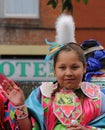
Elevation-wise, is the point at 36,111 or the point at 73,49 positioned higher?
the point at 73,49

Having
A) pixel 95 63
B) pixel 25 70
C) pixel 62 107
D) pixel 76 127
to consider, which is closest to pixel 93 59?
pixel 95 63

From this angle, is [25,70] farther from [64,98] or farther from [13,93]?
[13,93]

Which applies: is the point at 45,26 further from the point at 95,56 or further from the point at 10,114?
the point at 10,114

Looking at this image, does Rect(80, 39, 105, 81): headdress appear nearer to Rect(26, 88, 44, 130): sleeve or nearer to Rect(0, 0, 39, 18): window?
Rect(26, 88, 44, 130): sleeve

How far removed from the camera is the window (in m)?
13.3

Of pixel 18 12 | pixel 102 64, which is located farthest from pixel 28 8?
pixel 102 64

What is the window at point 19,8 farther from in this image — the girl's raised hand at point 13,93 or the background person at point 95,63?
the girl's raised hand at point 13,93

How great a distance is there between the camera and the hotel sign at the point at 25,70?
11336 millimetres

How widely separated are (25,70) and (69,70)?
8.81 meters

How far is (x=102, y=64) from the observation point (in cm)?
391

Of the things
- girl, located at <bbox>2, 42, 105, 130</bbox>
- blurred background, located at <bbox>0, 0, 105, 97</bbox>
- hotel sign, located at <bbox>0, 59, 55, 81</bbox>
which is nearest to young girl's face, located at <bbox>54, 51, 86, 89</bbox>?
girl, located at <bbox>2, 42, 105, 130</bbox>

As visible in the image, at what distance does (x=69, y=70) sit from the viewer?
2.98m

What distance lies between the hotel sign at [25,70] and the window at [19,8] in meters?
1.53

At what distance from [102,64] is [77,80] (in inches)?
36.8
